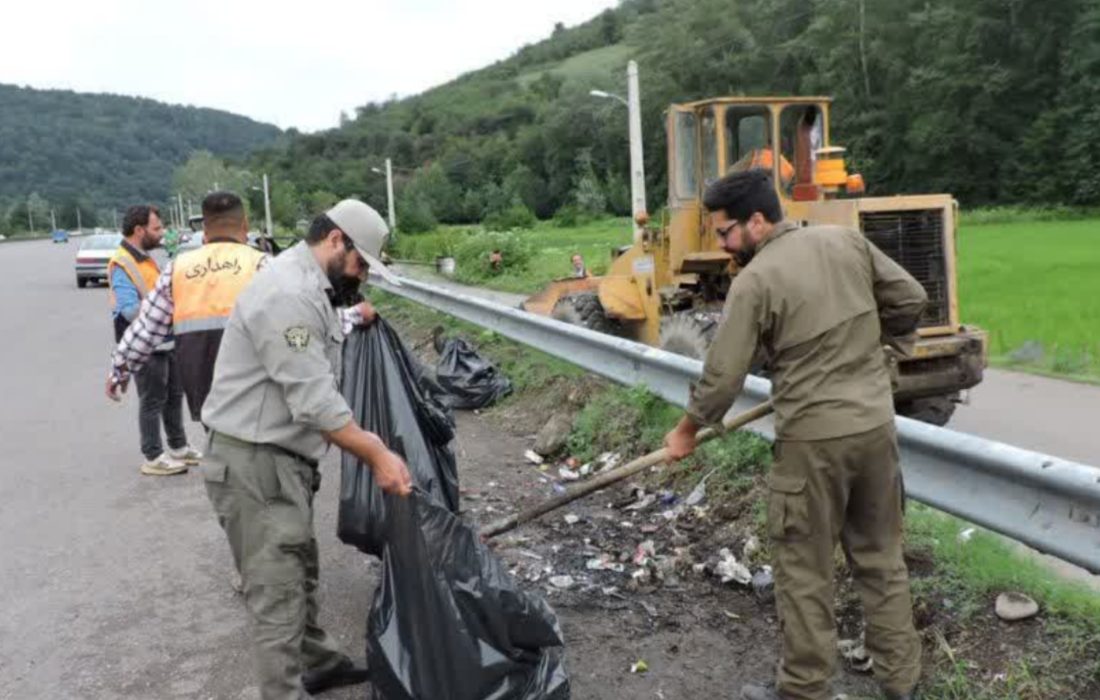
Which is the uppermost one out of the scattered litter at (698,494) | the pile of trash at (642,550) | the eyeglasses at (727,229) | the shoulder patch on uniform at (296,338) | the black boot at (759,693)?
the eyeglasses at (727,229)

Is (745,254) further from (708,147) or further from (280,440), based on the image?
(708,147)

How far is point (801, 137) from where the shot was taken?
28.3ft

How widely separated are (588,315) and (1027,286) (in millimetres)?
8815

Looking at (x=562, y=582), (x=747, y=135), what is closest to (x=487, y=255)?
(x=747, y=135)

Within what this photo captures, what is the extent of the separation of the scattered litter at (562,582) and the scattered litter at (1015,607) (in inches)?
68.4

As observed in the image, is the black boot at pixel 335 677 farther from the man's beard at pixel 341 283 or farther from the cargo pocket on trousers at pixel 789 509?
the cargo pocket on trousers at pixel 789 509

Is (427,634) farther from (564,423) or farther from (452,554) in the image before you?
(564,423)

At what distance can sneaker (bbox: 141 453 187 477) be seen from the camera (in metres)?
6.55

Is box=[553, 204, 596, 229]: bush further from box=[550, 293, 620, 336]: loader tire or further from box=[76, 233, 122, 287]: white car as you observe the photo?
box=[550, 293, 620, 336]: loader tire

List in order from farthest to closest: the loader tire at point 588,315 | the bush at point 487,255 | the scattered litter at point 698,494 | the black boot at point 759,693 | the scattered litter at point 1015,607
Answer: the bush at point 487,255 < the loader tire at point 588,315 < the scattered litter at point 698,494 < the scattered litter at point 1015,607 < the black boot at point 759,693

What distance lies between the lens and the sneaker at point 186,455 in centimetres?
677

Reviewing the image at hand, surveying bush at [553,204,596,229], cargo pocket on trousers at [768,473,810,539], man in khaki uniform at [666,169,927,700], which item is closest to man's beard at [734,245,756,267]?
man in khaki uniform at [666,169,927,700]

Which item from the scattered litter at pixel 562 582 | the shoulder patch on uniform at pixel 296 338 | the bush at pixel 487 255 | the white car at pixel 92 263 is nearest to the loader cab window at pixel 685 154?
the scattered litter at pixel 562 582

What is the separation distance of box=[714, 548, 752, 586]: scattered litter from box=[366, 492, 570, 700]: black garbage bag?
1175mm
